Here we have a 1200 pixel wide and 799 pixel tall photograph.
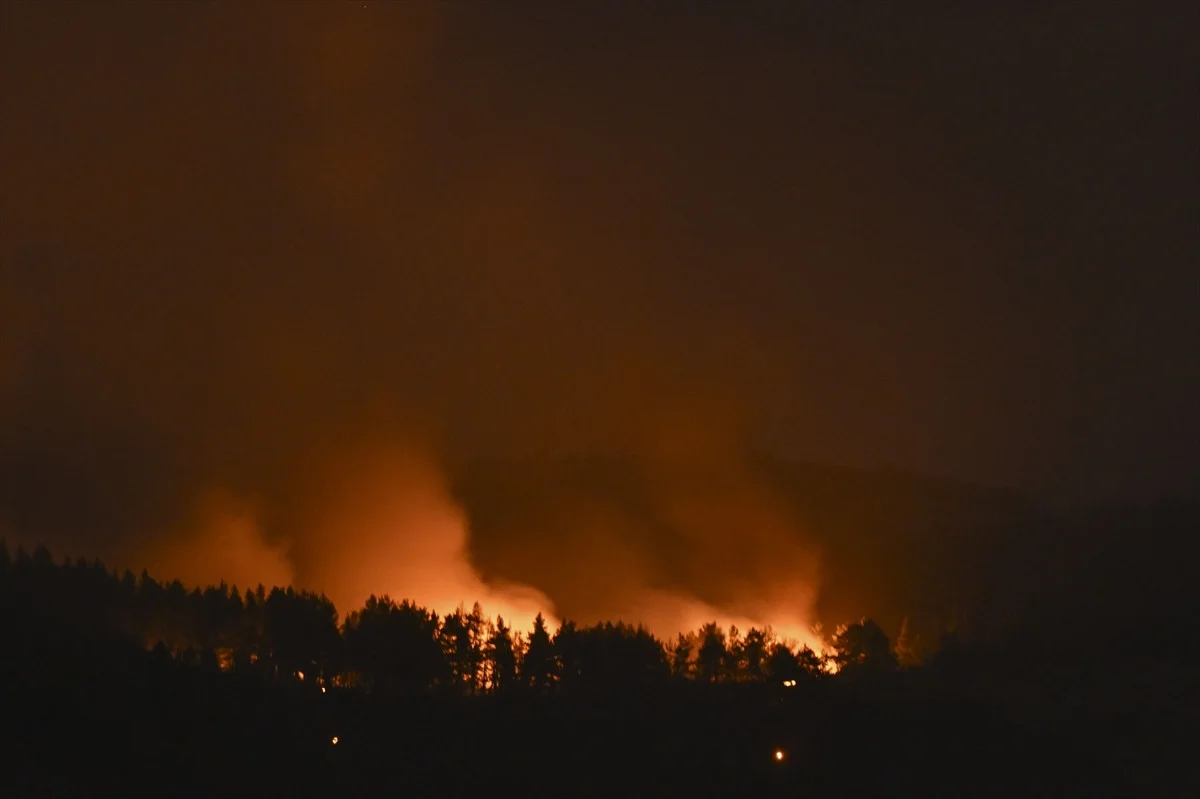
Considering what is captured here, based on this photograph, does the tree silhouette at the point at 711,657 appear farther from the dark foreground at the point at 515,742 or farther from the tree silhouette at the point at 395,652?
the tree silhouette at the point at 395,652

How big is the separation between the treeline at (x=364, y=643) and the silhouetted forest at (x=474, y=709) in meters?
0.10

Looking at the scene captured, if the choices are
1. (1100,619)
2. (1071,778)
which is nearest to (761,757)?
(1071,778)

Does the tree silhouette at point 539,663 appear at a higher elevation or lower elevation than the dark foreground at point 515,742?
higher

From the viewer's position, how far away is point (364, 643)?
51.6m

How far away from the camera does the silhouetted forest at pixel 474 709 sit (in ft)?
→ 127

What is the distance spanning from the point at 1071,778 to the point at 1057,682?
1446cm

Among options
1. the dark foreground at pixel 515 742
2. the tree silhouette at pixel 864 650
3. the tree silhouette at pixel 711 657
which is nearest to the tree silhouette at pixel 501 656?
the dark foreground at pixel 515 742

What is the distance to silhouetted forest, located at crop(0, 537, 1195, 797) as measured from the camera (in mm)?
38844

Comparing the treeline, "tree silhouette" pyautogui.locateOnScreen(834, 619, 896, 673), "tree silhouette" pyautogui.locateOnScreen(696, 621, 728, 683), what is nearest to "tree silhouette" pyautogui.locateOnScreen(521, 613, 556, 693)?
the treeline

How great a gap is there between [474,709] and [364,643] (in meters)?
7.34

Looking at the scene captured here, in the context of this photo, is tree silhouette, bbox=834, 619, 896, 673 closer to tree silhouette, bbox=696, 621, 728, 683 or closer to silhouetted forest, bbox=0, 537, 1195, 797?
silhouetted forest, bbox=0, 537, 1195, 797

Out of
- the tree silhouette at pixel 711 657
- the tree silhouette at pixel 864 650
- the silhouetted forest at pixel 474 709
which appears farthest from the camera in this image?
the tree silhouette at pixel 864 650

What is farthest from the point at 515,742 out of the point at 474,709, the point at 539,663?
the point at 539,663

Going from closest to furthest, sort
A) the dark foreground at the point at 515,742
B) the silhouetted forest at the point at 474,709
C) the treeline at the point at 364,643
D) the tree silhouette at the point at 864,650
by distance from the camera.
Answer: the dark foreground at the point at 515,742
the silhouetted forest at the point at 474,709
the treeline at the point at 364,643
the tree silhouette at the point at 864,650
